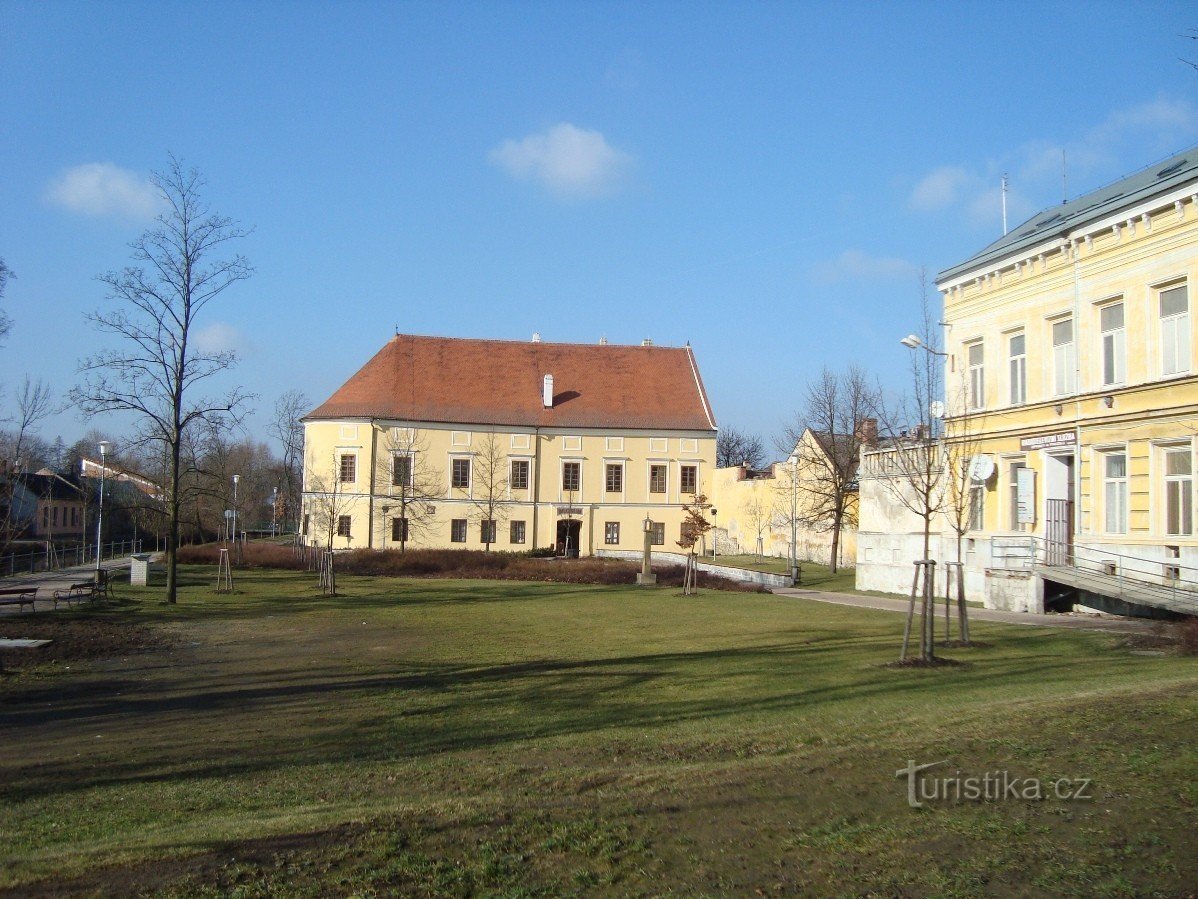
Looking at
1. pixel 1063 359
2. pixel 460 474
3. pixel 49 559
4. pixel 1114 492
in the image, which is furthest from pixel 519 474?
pixel 1114 492

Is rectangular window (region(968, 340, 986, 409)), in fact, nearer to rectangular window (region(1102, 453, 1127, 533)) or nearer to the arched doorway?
rectangular window (region(1102, 453, 1127, 533))

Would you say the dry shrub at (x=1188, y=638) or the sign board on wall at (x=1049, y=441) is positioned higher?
the sign board on wall at (x=1049, y=441)

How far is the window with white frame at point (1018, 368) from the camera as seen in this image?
26.4 metres

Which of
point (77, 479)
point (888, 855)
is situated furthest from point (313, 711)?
point (77, 479)

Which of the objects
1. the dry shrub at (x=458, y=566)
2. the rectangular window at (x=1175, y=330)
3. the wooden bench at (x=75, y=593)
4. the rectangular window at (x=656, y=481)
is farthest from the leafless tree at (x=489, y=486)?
→ the rectangular window at (x=1175, y=330)

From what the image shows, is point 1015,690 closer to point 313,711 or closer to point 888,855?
point 888,855

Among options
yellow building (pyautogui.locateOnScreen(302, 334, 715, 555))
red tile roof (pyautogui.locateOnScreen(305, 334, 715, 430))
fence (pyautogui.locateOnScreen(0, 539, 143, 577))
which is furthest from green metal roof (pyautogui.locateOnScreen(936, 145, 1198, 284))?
red tile roof (pyautogui.locateOnScreen(305, 334, 715, 430))

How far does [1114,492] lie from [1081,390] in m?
2.63

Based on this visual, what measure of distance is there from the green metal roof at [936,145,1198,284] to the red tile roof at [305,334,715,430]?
Result: 42.4 metres

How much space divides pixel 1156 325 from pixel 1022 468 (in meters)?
5.83

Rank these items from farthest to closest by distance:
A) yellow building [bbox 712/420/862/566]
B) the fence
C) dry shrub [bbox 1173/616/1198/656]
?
yellow building [bbox 712/420/862/566], the fence, dry shrub [bbox 1173/616/1198/656]

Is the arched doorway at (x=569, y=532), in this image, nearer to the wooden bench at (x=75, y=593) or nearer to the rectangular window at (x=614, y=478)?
the rectangular window at (x=614, y=478)

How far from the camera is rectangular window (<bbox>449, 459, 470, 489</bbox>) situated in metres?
68.4

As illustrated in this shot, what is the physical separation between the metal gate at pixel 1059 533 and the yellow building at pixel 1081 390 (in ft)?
0.12
